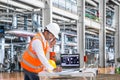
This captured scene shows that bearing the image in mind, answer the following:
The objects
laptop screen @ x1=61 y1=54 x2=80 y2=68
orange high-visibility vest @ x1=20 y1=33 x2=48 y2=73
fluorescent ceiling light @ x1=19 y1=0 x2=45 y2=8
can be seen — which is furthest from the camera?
fluorescent ceiling light @ x1=19 y1=0 x2=45 y2=8

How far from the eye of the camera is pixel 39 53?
4746mm

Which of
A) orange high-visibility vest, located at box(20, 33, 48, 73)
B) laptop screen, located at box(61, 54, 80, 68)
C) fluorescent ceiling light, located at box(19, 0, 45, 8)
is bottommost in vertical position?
laptop screen, located at box(61, 54, 80, 68)

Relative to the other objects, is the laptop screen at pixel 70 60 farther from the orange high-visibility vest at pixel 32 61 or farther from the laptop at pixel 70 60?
the orange high-visibility vest at pixel 32 61

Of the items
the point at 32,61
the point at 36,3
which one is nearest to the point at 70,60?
the point at 36,3

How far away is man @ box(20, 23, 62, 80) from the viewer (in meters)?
4.75

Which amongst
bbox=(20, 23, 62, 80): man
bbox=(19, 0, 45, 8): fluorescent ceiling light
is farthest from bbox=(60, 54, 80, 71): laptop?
bbox=(20, 23, 62, 80): man

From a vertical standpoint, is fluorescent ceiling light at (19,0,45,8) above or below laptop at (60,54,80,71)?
above

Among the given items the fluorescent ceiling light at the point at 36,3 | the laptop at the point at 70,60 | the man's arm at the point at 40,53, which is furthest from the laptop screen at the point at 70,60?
the man's arm at the point at 40,53

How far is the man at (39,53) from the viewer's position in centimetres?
475

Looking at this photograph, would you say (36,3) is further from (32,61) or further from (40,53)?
(40,53)

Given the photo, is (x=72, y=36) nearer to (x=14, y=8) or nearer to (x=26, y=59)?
(x=14, y=8)

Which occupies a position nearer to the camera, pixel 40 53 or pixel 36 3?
pixel 40 53

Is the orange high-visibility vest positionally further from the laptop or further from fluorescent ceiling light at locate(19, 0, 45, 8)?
fluorescent ceiling light at locate(19, 0, 45, 8)

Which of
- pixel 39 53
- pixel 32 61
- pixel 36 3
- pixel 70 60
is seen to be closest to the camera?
pixel 39 53
